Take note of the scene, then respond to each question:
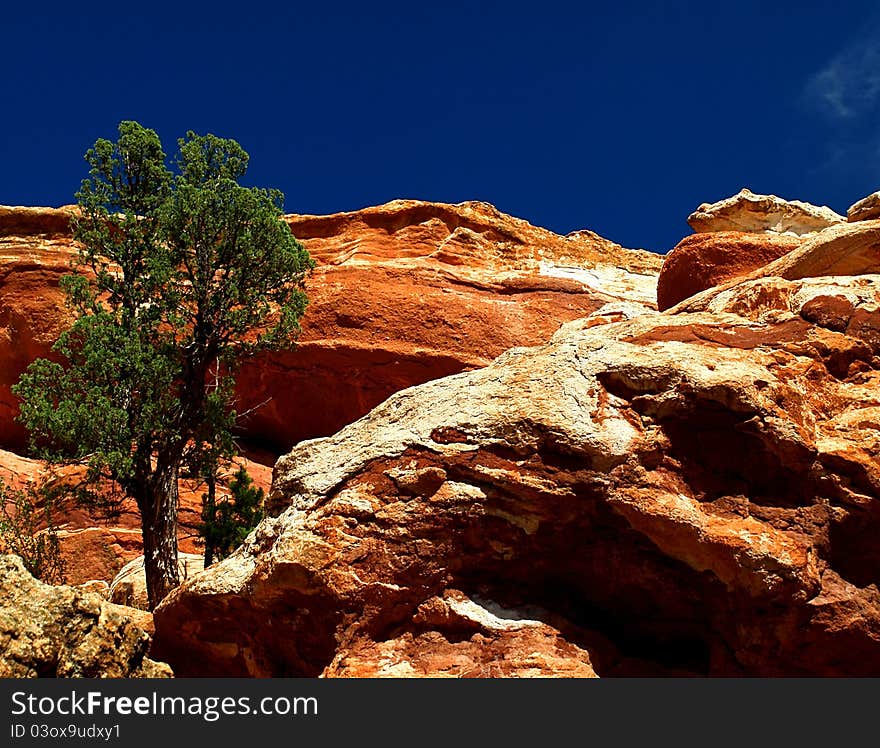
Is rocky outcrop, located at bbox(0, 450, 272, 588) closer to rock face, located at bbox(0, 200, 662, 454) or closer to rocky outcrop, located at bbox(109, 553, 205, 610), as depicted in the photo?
rocky outcrop, located at bbox(109, 553, 205, 610)

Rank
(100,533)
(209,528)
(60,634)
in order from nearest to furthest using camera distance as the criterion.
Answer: (60,634), (209,528), (100,533)

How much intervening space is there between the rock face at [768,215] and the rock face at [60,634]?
17182mm

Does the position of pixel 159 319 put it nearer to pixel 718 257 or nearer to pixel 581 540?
pixel 718 257

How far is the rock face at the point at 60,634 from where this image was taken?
521 centimetres

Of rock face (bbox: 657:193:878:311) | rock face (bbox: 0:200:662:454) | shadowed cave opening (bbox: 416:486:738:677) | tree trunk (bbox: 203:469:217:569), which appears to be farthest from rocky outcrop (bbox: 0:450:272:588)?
shadowed cave opening (bbox: 416:486:738:677)

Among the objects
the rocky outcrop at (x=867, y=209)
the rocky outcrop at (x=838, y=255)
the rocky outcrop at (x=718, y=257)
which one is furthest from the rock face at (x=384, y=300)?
the rocky outcrop at (x=838, y=255)

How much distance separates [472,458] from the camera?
262 inches

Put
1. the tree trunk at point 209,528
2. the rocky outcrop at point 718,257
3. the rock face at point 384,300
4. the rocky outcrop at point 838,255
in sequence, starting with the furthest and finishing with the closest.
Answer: the rock face at point 384,300 < the tree trunk at point 209,528 < the rocky outcrop at point 718,257 < the rocky outcrop at point 838,255

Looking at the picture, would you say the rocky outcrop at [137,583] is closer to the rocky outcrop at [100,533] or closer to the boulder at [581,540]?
the rocky outcrop at [100,533]

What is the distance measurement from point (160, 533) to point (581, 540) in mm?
8661

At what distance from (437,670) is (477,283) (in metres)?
17.7

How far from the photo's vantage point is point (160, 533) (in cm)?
1347

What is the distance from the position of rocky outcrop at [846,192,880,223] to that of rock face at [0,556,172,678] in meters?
13.8

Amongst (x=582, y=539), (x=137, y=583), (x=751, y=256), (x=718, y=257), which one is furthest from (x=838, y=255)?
(x=137, y=583)
